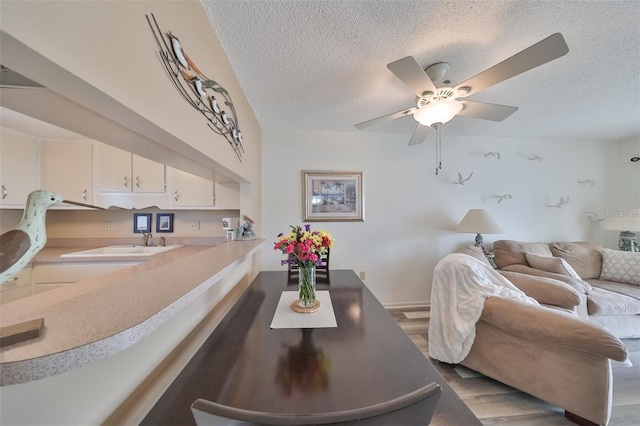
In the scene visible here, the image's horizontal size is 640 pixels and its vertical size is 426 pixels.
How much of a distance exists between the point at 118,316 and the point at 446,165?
138 inches

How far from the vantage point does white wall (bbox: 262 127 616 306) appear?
2854 mm

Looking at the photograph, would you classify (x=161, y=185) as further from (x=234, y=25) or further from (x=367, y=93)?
(x=367, y=93)

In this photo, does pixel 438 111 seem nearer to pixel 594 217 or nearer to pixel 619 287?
pixel 619 287

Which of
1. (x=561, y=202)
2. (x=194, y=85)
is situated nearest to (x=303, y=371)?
(x=194, y=85)

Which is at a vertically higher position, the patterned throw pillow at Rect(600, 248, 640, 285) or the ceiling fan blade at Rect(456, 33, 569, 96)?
the ceiling fan blade at Rect(456, 33, 569, 96)

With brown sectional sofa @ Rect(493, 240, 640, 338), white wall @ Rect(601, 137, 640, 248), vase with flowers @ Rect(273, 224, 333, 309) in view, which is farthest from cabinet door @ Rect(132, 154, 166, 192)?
white wall @ Rect(601, 137, 640, 248)

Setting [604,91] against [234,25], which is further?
[604,91]

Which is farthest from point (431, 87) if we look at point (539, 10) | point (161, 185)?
point (161, 185)

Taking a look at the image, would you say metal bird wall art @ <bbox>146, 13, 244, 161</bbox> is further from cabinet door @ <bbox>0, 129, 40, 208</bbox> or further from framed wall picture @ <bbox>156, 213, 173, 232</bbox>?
cabinet door @ <bbox>0, 129, 40, 208</bbox>

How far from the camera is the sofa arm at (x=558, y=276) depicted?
2020 mm

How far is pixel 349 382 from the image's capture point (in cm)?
73

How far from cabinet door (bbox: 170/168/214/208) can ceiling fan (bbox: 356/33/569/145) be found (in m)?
1.78

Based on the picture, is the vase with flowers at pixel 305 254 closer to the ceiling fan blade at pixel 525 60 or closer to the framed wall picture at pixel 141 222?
the ceiling fan blade at pixel 525 60

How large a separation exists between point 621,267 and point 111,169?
5502mm
